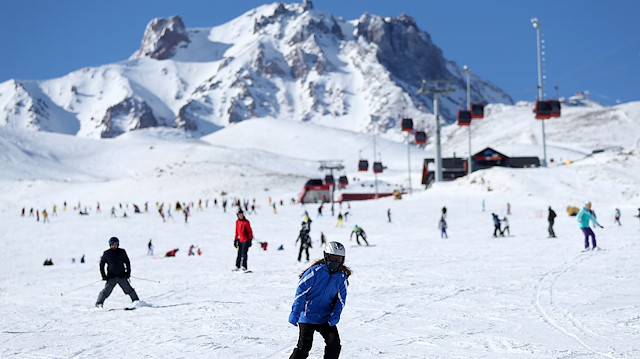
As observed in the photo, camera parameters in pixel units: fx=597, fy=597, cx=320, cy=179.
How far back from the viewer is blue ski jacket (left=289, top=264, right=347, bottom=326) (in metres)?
5.68

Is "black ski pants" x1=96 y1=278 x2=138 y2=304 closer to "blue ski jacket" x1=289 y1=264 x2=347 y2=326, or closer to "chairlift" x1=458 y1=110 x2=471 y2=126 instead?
"blue ski jacket" x1=289 y1=264 x2=347 y2=326

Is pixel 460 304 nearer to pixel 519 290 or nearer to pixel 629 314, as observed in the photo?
pixel 519 290

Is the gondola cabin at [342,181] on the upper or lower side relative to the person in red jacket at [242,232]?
upper

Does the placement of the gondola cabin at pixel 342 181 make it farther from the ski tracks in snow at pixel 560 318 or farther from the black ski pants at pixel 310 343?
the black ski pants at pixel 310 343

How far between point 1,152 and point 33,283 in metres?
137

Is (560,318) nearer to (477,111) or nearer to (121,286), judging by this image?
(121,286)

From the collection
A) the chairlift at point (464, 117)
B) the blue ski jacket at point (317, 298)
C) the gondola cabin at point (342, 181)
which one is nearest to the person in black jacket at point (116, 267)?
the blue ski jacket at point (317, 298)

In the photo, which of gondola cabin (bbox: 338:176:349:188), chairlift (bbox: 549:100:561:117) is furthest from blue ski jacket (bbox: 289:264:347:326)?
gondola cabin (bbox: 338:176:349:188)

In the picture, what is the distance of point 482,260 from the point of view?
17.2 metres

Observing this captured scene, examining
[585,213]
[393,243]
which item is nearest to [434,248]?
[393,243]

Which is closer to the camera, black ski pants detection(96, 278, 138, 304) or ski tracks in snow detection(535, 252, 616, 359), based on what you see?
ski tracks in snow detection(535, 252, 616, 359)

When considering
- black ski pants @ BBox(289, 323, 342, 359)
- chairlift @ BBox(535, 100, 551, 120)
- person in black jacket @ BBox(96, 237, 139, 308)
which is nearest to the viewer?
black ski pants @ BBox(289, 323, 342, 359)

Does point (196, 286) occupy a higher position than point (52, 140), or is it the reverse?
point (52, 140)

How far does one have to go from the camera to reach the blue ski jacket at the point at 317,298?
18.6ft
